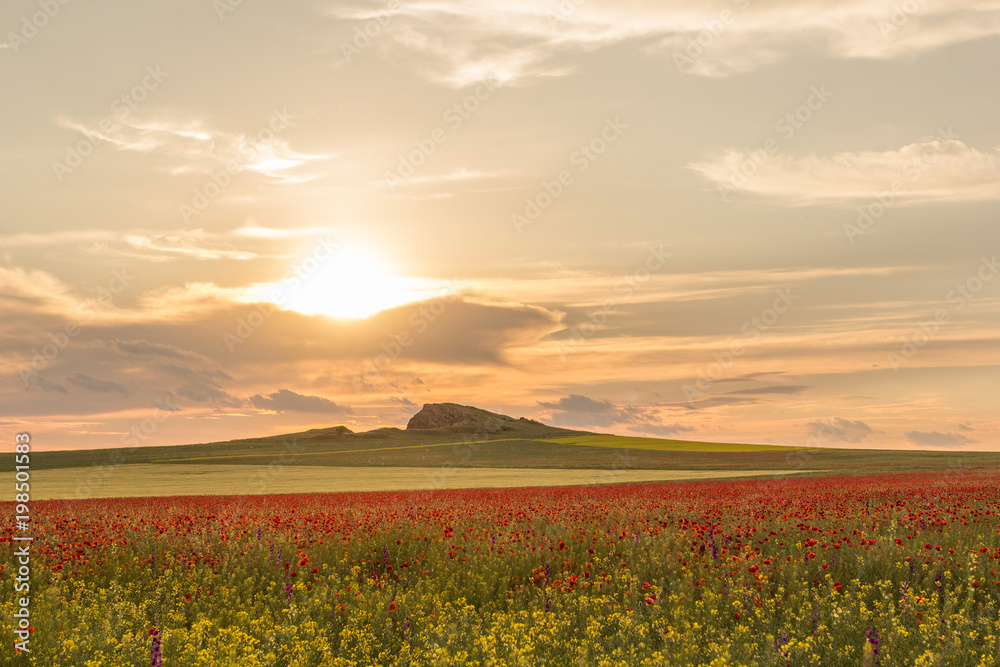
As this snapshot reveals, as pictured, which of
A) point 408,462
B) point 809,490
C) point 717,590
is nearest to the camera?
point 717,590

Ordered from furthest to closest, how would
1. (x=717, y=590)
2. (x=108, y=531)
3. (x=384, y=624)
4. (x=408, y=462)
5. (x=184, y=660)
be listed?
1. (x=408, y=462)
2. (x=108, y=531)
3. (x=717, y=590)
4. (x=384, y=624)
5. (x=184, y=660)

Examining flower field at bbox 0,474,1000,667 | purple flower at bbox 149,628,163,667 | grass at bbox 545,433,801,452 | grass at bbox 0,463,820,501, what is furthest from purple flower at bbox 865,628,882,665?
grass at bbox 545,433,801,452

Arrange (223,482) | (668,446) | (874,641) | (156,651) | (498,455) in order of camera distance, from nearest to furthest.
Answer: (156,651) < (874,641) < (223,482) < (498,455) < (668,446)

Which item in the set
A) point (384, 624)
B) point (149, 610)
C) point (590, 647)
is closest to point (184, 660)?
point (384, 624)

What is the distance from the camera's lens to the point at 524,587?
34.9 feet

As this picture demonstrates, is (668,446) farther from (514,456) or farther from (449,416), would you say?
(449,416)

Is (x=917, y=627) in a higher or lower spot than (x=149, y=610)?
higher

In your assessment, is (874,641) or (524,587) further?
(524,587)

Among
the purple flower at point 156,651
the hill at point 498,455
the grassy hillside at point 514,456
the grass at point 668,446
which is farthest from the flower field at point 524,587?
the grass at point 668,446

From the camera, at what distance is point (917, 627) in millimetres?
8148

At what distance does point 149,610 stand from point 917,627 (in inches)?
397

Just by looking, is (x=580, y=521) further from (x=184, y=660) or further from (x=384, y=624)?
(x=184, y=660)

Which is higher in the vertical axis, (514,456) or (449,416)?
(449,416)

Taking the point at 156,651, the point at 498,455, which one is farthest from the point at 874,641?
the point at 498,455
